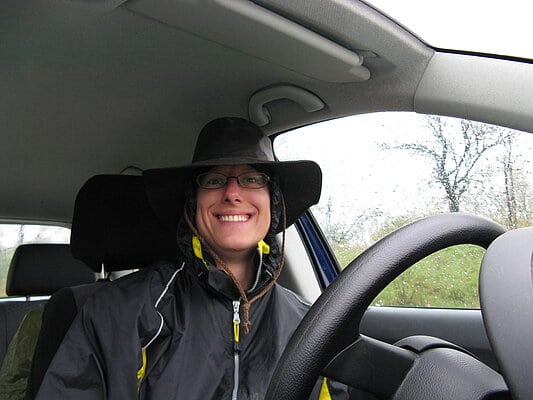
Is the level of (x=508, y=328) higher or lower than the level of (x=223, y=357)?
higher

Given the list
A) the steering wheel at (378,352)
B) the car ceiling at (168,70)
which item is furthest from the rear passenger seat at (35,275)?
the steering wheel at (378,352)

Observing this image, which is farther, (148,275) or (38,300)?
(38,300)

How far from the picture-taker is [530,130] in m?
1.29

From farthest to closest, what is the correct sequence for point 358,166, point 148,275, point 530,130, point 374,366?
point 358,166
point 148,275
point 530,130
point 374,366

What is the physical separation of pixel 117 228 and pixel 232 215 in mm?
512

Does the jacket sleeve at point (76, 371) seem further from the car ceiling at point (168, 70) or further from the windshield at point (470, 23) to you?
the windshield at point (470, 23)

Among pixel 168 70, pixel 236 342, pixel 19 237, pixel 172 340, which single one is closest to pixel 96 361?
pixel 172 340

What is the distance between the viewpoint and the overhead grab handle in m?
2.01

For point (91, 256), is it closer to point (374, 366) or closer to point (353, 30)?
point (353, 30)

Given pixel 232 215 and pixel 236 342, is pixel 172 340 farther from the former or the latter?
pixel 232 215

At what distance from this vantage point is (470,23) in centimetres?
134

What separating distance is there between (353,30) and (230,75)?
63 cm

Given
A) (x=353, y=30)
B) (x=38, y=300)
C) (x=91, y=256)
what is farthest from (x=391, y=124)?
(x=38, y=300)

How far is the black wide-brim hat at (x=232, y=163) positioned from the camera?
1936 mm
